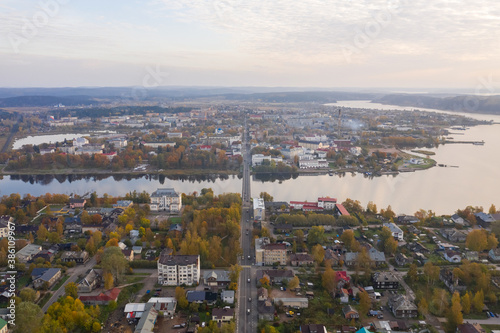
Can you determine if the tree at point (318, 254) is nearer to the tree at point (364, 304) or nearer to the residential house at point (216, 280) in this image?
the tree at point (364, 304)

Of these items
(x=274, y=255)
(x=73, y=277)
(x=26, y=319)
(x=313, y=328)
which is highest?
(x=26, y=319)

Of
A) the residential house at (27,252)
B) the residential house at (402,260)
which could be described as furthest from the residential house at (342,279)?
the residential house at (27,252)

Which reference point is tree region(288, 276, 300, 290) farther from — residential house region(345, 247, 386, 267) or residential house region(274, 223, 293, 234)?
residential house region(274, 223, 293, 234)

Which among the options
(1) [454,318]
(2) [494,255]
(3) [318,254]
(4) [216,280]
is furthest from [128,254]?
(2) [494,255]

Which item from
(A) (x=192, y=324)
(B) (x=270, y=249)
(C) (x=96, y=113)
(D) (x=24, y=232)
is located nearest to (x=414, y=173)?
(B) (x=270, y=249)

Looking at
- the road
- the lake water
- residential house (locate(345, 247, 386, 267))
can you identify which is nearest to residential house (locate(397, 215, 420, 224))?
the lake water

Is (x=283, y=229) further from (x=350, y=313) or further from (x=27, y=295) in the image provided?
(x=27, y=295)
